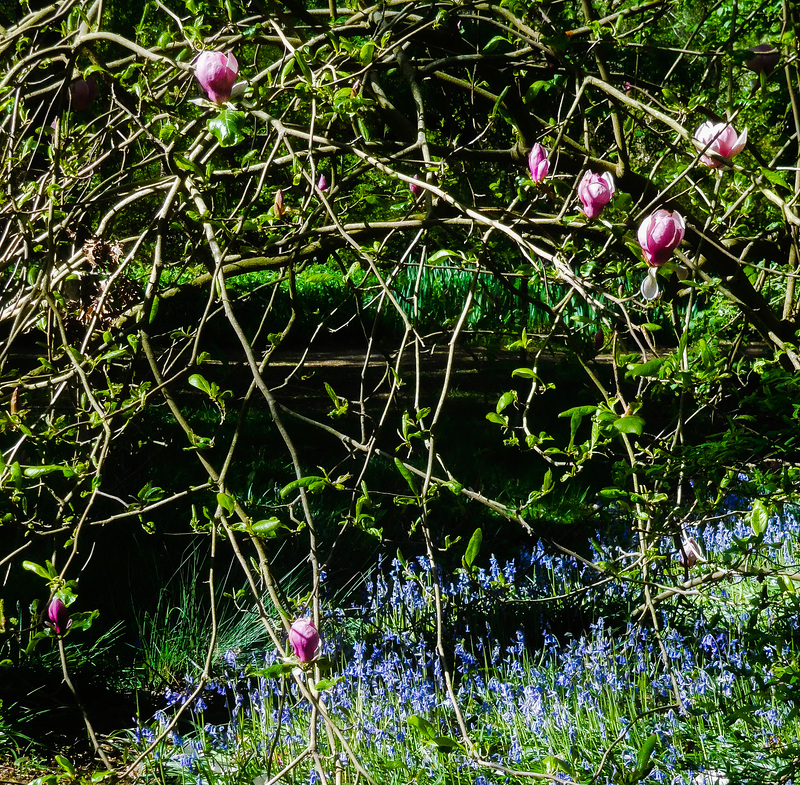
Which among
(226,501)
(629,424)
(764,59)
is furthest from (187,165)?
(764,59)

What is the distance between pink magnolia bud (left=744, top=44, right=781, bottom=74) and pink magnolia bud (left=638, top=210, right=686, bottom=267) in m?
0.77

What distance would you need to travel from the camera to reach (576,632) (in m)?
3.11

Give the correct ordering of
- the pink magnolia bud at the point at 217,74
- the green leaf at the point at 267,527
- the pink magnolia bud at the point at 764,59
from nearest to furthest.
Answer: the green leaf at the point at 267,527 → the pink magnolia bud at the point at 217,74 → the pink magnolia bud at the point at 764,59

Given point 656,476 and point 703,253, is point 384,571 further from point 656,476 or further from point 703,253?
point 703,253

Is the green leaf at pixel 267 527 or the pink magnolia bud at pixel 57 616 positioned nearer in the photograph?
the green leaf at pixel 267 527

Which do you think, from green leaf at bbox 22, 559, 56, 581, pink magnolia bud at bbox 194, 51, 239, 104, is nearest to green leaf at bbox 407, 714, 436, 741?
green leaf at bbox 22, 559, 56, 581

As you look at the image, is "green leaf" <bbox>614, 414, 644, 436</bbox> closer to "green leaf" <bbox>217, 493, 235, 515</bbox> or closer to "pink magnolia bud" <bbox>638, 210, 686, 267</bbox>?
"pink magnolia bud" <bbox>638, 210, 686, 267</bbox>

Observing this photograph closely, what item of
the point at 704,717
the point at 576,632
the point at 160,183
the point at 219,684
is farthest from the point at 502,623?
the point at 160,183

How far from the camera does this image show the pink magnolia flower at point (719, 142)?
1.29 m

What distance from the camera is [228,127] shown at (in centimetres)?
115

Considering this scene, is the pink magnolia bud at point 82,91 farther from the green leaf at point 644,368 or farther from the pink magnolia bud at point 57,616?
the green leaf at point 644,368

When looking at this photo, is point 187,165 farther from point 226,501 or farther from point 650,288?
point 650,288

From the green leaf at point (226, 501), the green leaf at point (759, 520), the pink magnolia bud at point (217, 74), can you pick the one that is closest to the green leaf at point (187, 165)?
the pink magnolia bud at point (217, 74)

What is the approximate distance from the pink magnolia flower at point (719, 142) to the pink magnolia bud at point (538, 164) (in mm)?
247
